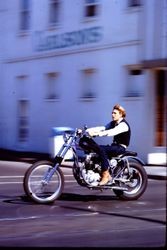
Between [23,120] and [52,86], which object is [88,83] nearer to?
[52,86]

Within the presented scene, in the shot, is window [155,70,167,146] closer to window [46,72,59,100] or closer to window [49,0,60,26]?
window [46,72,59,100]

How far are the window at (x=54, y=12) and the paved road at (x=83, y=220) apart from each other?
38.2 ft

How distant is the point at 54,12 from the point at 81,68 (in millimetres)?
2839

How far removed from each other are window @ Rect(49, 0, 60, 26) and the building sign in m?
0.54

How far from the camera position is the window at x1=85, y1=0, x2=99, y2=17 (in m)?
22.2

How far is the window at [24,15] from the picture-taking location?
2528cm

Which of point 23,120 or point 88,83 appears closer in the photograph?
point 88,83

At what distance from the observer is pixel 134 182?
38.7 feet

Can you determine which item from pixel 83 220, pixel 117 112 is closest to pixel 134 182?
pixel 117 112

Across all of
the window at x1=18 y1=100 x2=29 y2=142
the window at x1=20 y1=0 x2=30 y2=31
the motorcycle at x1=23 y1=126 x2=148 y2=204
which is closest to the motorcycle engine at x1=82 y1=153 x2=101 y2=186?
the motorcycle at x1=23 y1=126 x2=148 y2=204

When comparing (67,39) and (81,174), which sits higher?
(67,39)

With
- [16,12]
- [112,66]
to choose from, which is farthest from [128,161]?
[16,12]

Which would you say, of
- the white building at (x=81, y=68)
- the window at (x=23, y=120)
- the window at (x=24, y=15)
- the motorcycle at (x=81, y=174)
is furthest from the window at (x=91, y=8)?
the motorcycle at (x=81, y=174)

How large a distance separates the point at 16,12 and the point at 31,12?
3.41 feet
